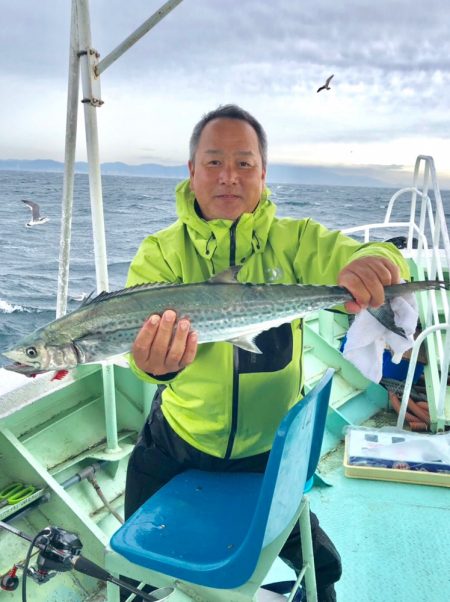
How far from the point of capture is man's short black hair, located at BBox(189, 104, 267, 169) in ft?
6.57

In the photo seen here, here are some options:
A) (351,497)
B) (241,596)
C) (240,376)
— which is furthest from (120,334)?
(351,497)

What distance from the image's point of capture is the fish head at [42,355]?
1692 millimetres

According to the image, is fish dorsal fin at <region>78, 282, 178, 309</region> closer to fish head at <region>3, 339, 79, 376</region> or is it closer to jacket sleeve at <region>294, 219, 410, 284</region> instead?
fish head at <region>3, 339, 79, 376</region>

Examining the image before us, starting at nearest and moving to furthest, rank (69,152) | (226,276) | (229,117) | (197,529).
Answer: (197,529) < (226,276) < (229,117) < (69,152)

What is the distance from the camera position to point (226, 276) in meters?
1.77

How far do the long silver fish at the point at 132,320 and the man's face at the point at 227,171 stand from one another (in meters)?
0.29

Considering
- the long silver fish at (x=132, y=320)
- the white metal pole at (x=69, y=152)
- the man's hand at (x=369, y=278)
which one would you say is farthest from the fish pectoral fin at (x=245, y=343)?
the white metal pole at (x=69, y=152)

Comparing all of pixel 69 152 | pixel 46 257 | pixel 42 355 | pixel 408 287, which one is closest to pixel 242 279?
pixel 408 287

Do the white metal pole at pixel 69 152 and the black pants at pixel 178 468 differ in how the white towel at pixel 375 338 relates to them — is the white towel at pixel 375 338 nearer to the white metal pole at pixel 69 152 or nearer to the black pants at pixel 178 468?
the black pants at pixel 178 468

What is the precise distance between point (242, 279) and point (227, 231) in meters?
0.19

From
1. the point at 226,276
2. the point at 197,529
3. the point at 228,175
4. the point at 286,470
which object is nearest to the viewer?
the point at 286,470

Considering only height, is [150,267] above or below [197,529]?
above

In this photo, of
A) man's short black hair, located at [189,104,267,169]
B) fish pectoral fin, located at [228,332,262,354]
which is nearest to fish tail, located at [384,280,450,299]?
fish pectoral fin, located at [228,332,262,354]

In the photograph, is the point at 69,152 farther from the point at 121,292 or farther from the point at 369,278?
the point at 369,278
